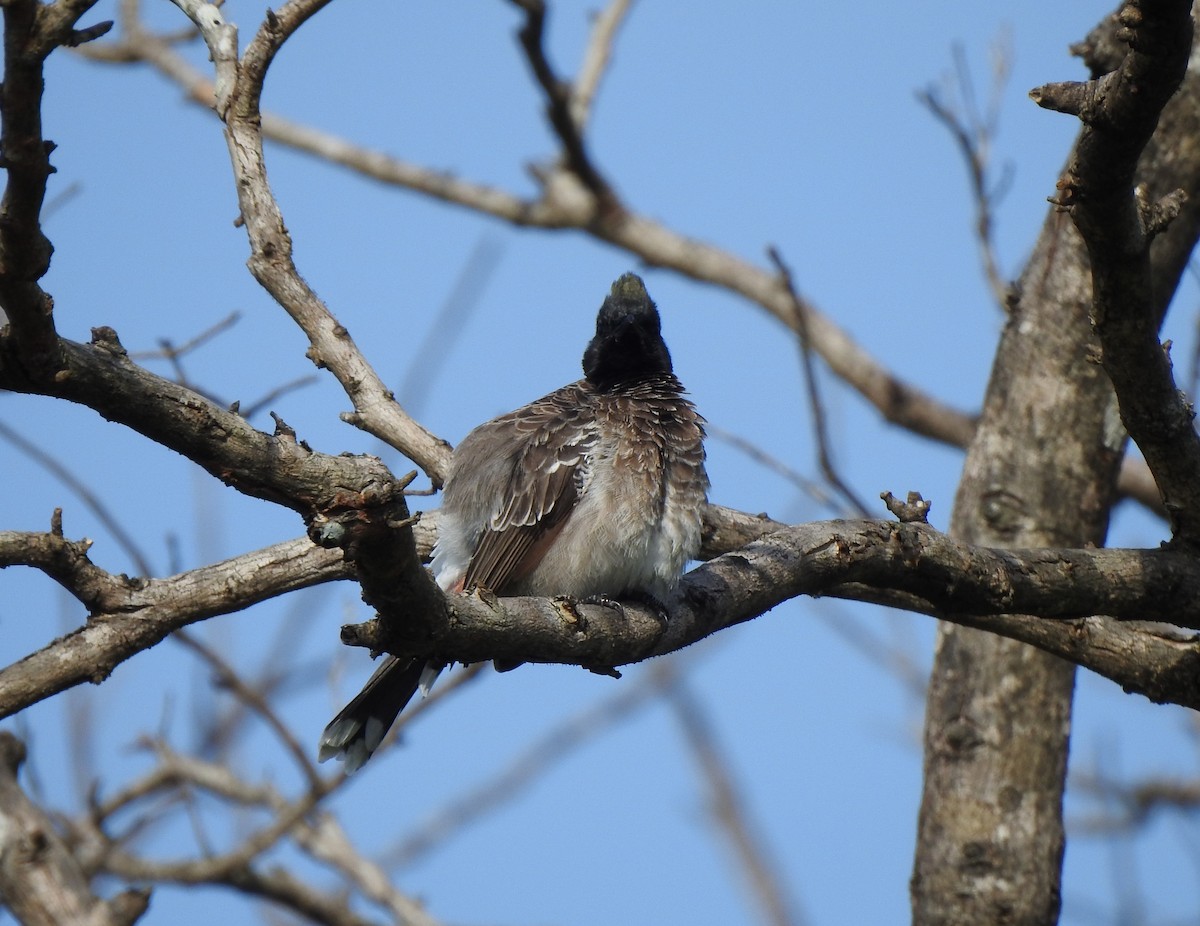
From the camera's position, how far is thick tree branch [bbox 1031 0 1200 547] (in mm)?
3205

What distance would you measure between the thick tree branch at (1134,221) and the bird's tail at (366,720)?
269cm

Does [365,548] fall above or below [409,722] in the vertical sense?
below

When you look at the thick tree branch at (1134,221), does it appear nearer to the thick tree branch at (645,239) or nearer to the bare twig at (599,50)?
the thick tree branch at (645,239)

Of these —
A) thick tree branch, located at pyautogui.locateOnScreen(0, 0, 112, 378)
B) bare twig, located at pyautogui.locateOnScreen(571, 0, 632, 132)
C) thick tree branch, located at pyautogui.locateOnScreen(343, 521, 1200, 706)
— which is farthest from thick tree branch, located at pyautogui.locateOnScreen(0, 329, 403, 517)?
bare twig, located at pyautogui.locateOnScreen(571, 0, 632, 132)

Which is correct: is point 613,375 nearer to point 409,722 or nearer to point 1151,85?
point 409,722

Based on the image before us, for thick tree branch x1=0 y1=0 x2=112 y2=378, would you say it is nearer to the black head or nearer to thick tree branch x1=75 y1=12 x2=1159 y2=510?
the black head

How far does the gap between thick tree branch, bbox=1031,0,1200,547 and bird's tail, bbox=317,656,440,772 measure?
2694mm

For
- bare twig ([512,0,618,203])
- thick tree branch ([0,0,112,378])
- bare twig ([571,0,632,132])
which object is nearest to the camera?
thick tree branch ([0,0,112,378])

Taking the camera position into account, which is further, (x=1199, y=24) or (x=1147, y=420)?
(x=1199, y=24)

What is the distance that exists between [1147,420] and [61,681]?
12.3ft

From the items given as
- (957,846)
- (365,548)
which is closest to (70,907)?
(365,548)

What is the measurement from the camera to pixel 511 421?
18.1 feet

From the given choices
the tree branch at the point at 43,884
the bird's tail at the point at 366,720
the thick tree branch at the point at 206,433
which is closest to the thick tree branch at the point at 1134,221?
the thick tree branch at the point at 206,433

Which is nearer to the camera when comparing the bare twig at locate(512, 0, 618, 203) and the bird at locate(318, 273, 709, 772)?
the bird at locate(318, 273, 709, 772)
